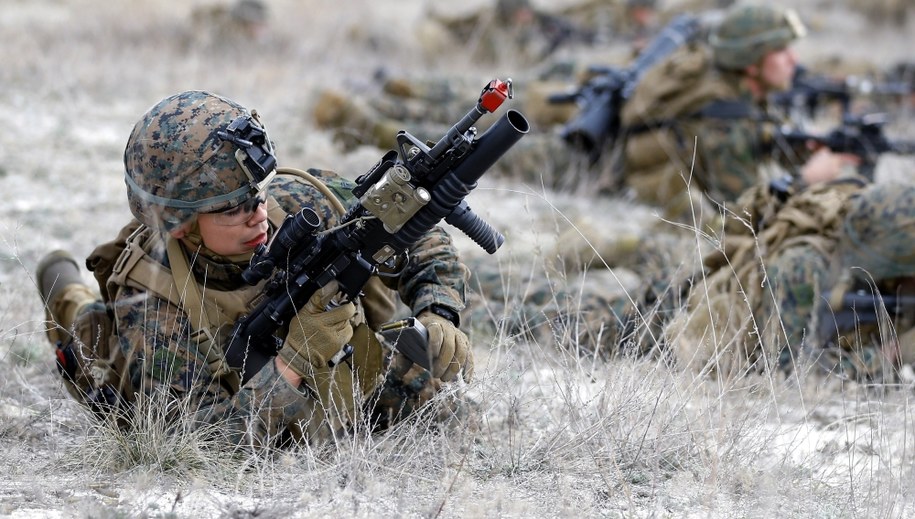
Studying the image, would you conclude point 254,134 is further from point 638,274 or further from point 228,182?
point 638,274

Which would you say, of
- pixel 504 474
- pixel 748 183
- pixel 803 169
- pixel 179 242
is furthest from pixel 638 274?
pixel 179 242

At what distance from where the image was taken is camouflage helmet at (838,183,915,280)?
407 cm

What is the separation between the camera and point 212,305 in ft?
9.88

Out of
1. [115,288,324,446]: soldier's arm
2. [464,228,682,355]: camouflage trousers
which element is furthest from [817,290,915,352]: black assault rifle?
[115,288,324,446]: soldier's arm

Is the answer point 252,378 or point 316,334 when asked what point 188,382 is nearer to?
point 252,378

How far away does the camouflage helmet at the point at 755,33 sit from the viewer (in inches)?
268

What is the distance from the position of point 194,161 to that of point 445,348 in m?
0.86

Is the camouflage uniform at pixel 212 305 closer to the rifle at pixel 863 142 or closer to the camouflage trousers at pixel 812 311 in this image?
the camouflage trousers at pixel 812 311

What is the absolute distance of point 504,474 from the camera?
9.77 feet

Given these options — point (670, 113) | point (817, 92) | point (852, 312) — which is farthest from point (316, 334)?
point (817, 92)

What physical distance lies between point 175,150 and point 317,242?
46 cm

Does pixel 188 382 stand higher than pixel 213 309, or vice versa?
pixel 213 309

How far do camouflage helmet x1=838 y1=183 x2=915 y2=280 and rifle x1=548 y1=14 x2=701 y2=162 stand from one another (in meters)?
3.67

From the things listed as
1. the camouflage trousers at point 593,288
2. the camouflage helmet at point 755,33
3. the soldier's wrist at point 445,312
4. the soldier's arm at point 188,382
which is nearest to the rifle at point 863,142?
the camouflage helmet at point 755,33
